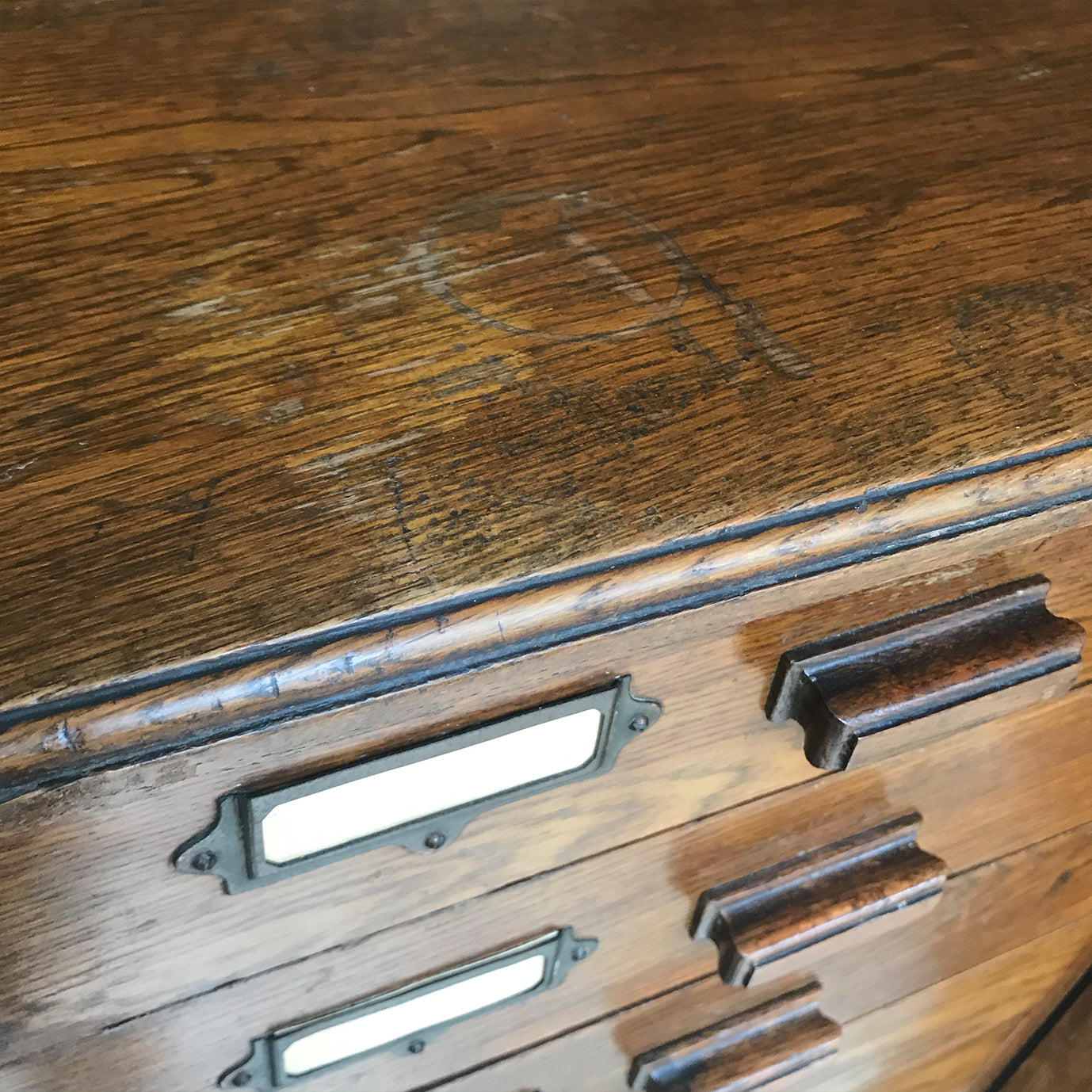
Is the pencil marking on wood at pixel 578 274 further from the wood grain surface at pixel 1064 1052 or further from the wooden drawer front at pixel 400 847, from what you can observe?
the wood grain surface at pixel 1064 1052

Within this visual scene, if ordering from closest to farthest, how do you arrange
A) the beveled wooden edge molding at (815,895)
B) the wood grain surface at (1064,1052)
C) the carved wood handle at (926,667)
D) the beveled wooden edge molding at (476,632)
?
1. the beveled wooden edge molding at (476,632)
2. the carved wood handle at (926,667)
3. the beveled wooden edge molding at (815,895)
4. the wood grain surface at (1064,1052)

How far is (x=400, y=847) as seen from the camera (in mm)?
445

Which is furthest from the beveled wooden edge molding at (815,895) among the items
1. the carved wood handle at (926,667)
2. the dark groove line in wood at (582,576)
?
the dark groove line in wood at (582,576)

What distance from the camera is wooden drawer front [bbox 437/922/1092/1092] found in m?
0.65

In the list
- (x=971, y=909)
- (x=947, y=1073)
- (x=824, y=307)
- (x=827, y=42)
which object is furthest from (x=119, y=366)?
(x=947, y=1073)

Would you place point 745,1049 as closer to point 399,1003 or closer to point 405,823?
point 399,1003

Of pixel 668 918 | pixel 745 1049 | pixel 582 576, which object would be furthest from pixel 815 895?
pixel 582 576

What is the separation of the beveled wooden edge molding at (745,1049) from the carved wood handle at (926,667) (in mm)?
298

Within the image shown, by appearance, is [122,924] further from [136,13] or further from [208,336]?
[136,13]

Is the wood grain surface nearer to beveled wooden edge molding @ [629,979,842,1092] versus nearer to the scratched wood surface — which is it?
beveled wooden edge molding @ [629,979,842,1092]

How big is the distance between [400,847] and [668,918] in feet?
0.65

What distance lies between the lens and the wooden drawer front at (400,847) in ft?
1.21

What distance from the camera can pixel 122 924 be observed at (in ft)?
1.32

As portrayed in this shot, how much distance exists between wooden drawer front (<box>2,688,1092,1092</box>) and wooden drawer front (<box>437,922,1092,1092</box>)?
0.02m
